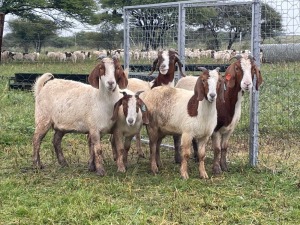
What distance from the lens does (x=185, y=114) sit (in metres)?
6.47

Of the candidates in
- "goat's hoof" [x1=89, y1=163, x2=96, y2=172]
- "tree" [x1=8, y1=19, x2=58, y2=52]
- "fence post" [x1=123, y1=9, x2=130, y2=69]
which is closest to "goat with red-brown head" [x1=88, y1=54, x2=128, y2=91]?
"goat's hoof" [x1=89, y1=163, x2=96, y2=172]

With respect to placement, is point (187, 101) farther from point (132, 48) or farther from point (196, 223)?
point (132, 48)

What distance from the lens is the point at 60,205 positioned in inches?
205

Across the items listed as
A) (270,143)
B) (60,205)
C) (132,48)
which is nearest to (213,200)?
(60,205)

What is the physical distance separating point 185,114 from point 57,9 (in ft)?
94.1

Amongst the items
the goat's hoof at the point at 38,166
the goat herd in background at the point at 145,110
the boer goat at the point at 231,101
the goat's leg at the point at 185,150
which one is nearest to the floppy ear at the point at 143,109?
the goat herd in background at the point at 145,110

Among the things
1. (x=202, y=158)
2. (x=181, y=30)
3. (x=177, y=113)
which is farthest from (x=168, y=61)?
(x=202, y=158)

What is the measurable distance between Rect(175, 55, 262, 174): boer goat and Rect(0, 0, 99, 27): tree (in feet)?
84.9

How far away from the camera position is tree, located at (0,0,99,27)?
31.9m

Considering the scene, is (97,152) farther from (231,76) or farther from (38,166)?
(231,76)

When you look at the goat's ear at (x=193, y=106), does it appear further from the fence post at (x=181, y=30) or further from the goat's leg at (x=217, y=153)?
the fence post at (x=181, y=30)

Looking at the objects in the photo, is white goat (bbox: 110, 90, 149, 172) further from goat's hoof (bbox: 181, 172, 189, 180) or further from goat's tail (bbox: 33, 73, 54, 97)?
goat's tail (bbox: 33, 73, 54, 97)

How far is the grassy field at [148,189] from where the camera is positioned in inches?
194

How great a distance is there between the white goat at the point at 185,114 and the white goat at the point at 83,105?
1.85 feet
